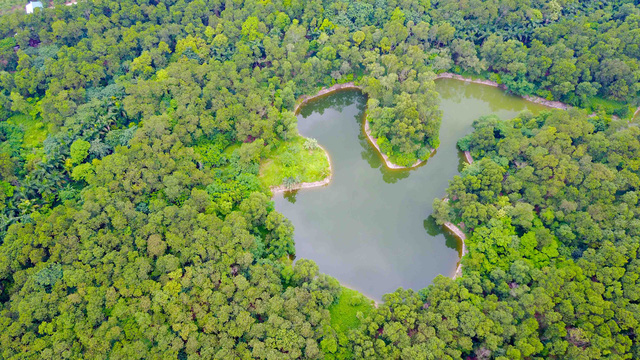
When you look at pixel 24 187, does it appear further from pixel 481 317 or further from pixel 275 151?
pixel 481 317

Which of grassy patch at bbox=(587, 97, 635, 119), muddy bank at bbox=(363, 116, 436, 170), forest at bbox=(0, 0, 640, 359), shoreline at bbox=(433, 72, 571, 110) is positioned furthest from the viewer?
shoreline at bbox=(433, 72, 571, 110)

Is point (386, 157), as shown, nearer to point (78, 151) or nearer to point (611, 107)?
point (611, 107)

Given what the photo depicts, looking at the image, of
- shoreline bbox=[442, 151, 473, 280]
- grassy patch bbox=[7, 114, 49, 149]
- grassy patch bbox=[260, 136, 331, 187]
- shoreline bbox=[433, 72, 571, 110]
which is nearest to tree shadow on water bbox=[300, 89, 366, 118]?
grassy patch bbox=[260, 136, 331, 187]

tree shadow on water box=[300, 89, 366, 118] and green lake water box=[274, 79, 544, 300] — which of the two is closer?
green lake water box=[274, 79, 544, 300]

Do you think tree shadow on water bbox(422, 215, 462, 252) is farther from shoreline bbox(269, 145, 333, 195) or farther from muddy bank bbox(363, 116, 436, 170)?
shoreline bbox(269, 145, 333, 195)

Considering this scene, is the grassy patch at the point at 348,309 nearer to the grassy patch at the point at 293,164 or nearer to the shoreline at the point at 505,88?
the grassy patch at the point at 293,164

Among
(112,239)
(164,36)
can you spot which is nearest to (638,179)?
(112,239)

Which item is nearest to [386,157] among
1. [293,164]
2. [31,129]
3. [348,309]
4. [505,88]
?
[293,164]
